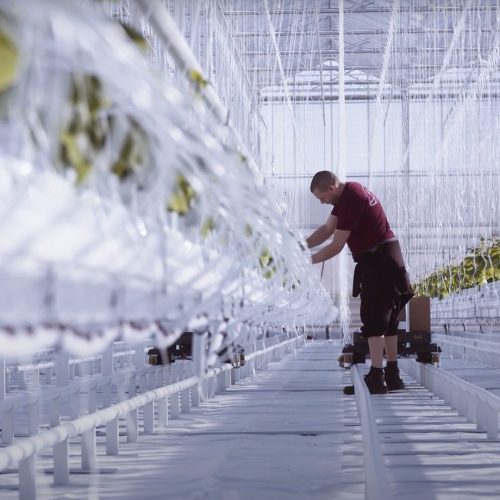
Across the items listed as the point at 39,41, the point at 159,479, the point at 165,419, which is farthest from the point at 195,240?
the point at 165,419

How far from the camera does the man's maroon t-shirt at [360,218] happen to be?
6148mm

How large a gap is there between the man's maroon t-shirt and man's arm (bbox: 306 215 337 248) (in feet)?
→ 0.13

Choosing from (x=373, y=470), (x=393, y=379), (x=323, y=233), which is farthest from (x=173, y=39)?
(x=393, y=379)

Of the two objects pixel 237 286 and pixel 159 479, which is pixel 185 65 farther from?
pixel 159 479

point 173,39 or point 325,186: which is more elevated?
point 325,186

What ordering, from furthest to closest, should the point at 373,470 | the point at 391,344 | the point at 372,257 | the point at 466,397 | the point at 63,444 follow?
the point at 391,344, the point at 372,257, the point at 466,397, the point at 63,444, the point at 373,470

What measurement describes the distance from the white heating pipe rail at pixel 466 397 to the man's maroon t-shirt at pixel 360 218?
1013 mm

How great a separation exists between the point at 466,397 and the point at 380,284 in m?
0.89

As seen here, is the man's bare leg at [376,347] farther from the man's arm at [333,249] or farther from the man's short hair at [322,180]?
the man's short hair at [322,180]

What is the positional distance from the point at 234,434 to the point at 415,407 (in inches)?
77.7

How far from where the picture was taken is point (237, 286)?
224cm

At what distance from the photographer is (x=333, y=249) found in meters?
5.58

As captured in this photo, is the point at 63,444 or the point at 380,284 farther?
the point at 380,284

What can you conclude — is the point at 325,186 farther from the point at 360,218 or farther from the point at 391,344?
the point at 391,344
